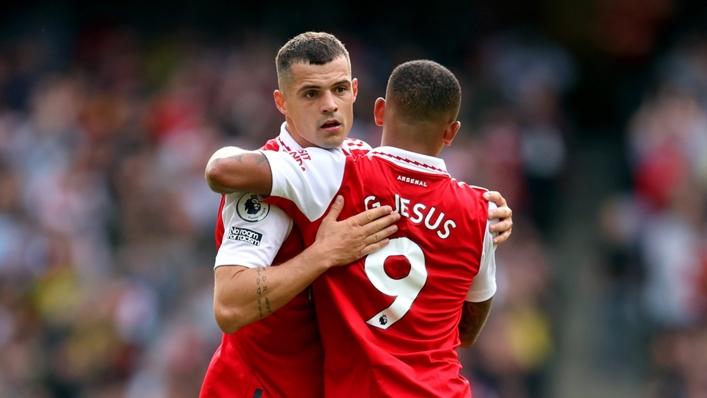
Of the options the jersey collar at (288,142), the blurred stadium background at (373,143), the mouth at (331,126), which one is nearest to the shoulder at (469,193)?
the mouth at (331,126)

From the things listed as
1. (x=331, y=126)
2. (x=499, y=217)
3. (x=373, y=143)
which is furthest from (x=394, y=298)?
(x=373, y=143)

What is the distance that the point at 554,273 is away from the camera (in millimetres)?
11172

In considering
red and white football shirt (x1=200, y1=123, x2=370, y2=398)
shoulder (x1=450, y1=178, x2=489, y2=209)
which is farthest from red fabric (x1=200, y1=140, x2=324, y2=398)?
shoulder (x1=450, y1=178, x2=489, y2=209)

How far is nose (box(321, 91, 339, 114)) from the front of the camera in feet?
12.9

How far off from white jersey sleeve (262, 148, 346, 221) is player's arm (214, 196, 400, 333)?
0.07 meters

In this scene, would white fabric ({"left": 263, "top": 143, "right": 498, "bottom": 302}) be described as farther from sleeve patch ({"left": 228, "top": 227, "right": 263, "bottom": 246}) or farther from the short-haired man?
sleeve patch ({"left": 228, "top": 227, "right": 263, "bottom": 246})

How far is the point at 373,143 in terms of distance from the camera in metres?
10.3

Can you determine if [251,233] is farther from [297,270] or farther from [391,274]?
[391,274]

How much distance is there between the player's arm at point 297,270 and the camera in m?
3.82

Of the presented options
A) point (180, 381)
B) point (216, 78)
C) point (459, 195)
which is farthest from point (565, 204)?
point (459, 195)

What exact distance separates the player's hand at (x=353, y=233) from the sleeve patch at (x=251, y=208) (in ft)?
0.77

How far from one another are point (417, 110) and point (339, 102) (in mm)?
315

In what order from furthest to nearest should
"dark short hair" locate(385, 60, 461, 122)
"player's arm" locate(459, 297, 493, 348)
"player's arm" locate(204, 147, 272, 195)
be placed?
"player's arm" locate(459, 297, 493, 348)
"dark short hair" locate(385, 60, 461, 122)
"player's arm" locate(204, 147, 272, 195)

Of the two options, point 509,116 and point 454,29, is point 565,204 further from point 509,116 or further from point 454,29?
point 454,29
